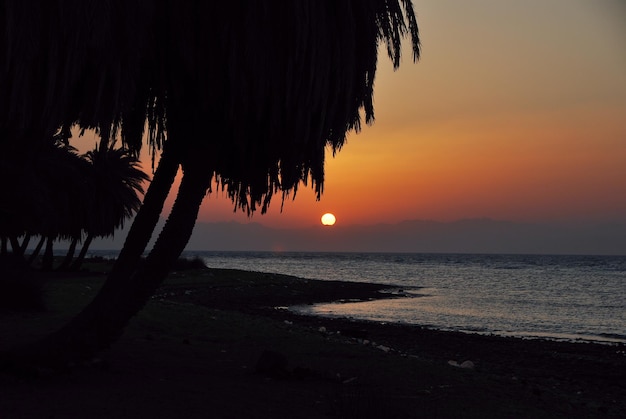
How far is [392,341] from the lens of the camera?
65.1 feet

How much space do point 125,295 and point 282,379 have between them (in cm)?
241

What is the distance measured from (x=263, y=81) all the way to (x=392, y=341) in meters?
13.4

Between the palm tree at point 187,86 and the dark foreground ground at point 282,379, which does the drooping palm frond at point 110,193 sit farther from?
the palm tree at point 187,86

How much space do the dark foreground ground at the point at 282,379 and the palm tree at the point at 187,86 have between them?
1.15 m

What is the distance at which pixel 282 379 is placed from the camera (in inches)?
362

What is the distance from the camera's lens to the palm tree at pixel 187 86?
23.1 feet

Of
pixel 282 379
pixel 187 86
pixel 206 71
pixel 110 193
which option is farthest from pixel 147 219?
pixel 110 193

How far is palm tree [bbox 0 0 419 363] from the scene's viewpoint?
703 centimetres

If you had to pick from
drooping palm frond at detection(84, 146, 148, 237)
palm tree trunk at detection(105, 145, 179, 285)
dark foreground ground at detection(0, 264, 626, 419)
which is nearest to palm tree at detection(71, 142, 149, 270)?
drooping palm frond at detection(84, 146, 148, 237)

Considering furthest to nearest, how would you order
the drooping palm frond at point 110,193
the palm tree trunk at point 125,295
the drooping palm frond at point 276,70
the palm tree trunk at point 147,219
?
the drooping palm frond at point 110,193
the palm tree trunk at point 147,219
the palm tree trunk at point 125,295
the drooping palm frond at point 276,70

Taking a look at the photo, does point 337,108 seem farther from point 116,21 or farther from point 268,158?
point 116,21

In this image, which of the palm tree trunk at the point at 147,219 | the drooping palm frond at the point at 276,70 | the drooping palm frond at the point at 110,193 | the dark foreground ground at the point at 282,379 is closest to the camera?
the dark foreground ground at the point at 282,379

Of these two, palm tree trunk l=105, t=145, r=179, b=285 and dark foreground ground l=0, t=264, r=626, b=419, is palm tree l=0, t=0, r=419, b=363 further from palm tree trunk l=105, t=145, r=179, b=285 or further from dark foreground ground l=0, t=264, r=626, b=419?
dark foreground ground l=0, t=264, r=626, b=419

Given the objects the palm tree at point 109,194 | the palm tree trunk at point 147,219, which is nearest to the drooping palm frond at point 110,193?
the palm tree at point 109,194
